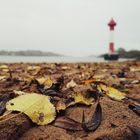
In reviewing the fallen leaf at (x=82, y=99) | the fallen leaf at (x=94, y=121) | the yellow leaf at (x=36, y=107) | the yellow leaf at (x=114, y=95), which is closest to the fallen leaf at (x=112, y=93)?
the yellow leaf at (x=114, y=95)

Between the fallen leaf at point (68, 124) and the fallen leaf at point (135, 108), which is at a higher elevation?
the fallen leaf at point (135, 108)

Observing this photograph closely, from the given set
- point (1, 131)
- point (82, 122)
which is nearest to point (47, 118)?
point (82, 122)

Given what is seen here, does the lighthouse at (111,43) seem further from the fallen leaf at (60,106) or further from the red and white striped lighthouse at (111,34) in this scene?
the fallen leaf at (60,106)

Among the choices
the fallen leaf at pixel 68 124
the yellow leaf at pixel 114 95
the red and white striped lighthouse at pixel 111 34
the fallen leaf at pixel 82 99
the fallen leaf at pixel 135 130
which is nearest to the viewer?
the fallen leaf at pixel 135 130

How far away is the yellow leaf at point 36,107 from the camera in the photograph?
2079 mm

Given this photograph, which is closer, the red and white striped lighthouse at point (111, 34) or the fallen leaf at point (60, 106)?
the fallen leaf at point (60, 106)

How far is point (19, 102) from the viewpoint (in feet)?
7.31

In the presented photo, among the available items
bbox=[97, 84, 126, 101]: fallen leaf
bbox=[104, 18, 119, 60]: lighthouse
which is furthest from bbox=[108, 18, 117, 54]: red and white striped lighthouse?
bbox=[97, 84, 126, 101]: fallen leaf

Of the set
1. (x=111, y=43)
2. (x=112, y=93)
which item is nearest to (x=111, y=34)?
(x=111, y=43)

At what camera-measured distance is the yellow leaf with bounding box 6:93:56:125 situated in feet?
6.82

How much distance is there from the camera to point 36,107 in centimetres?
217

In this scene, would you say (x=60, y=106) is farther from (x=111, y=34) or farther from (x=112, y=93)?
(x=111, y=34)

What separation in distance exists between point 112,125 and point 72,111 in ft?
1.01

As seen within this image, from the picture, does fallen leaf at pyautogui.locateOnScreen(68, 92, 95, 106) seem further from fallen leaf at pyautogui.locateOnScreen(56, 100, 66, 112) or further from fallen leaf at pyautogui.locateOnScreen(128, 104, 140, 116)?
fallen leaf at pyautogui.locateOnScreen(128, 104, 140, 116)
